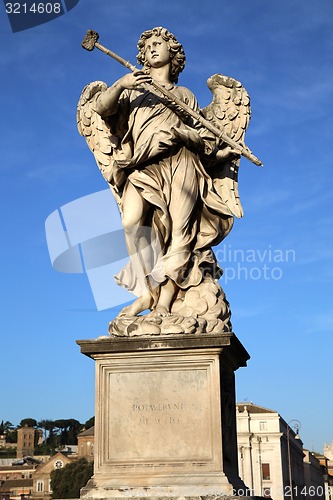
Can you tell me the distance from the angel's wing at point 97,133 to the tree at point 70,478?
72.4 m

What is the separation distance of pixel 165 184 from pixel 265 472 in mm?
75697

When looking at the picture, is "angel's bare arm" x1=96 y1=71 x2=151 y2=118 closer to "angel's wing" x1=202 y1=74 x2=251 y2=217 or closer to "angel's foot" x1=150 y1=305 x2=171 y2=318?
"angel's wing" x1=202 y1=74 x2=251 y2=217

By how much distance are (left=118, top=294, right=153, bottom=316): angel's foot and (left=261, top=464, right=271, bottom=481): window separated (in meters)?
75.2

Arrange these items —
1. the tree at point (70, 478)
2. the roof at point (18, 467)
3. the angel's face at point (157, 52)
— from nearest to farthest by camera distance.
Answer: the angel's face at point (157, 52) < the tree at point (70, 478) < the roof at point (18, 467)

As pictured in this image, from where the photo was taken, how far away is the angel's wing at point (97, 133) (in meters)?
9.65

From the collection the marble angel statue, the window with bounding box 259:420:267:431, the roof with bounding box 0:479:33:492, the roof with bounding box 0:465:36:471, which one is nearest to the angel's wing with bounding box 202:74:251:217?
the marble angel statue

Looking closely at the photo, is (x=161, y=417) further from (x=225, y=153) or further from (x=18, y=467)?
(x=18, y=467)

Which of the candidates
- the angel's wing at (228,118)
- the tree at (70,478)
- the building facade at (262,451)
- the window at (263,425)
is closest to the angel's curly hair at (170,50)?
the angel's wing at (228,118)

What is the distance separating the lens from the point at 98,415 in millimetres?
8031

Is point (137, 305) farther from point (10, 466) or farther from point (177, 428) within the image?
point (10, 466)

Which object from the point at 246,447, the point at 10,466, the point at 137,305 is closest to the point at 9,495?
the point at 10,466

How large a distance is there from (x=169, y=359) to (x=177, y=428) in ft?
2.44

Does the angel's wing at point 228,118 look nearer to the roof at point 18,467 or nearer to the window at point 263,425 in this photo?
the window at point 263,425

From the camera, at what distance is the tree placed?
8000cm
